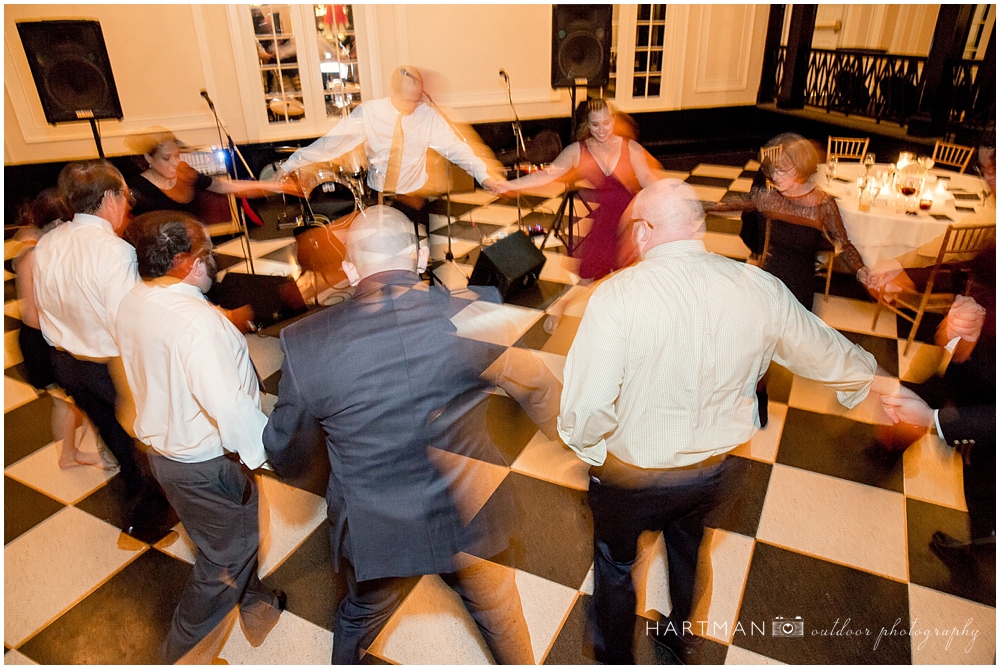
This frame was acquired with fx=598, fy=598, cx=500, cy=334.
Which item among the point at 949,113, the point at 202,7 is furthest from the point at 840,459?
the point at 202,7

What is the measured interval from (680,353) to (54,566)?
8.11ft

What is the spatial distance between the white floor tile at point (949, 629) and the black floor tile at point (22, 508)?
330cm

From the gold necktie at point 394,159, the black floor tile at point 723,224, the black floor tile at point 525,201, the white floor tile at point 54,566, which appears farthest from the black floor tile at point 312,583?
the black floor tile at point 525,201

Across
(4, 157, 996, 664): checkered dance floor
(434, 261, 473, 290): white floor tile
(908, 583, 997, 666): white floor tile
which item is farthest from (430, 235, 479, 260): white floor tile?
(908, 583, 997, 666): white floor tile

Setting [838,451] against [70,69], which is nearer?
[838,451]

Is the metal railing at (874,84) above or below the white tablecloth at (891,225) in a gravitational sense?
above

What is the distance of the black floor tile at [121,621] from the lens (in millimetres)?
1981

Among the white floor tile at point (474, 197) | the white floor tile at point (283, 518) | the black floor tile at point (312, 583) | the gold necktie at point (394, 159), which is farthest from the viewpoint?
the white floor tile at point (474, 197)

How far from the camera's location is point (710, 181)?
22.7 feet

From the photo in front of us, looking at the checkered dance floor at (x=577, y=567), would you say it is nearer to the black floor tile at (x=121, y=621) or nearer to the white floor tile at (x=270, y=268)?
the black floor tile at (x=121, y=621)

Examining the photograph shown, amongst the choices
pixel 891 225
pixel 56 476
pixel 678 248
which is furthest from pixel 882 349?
pixel 56 476

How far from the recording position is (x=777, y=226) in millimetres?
3006

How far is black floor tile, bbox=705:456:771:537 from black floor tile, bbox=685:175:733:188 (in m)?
4.84

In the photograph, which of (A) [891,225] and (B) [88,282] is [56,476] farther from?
(A) [891,225]
